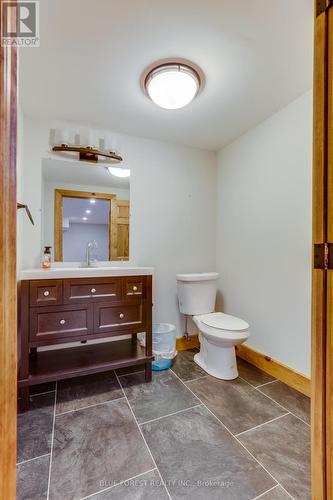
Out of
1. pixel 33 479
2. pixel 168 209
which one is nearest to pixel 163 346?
pixel 33 479

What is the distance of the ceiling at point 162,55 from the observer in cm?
116

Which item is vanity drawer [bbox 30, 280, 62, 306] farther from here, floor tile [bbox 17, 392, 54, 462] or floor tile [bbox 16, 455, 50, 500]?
floor tile [bbox 16, 455, 50, 500]

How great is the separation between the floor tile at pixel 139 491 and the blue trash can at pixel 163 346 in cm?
98

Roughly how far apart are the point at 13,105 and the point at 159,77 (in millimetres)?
1208

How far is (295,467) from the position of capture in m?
1.13

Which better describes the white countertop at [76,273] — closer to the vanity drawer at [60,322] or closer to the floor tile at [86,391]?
the vanity drawer at [60,322]

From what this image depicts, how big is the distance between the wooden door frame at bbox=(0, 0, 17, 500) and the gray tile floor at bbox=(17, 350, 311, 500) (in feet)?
2.21

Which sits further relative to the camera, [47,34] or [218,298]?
[218,298]

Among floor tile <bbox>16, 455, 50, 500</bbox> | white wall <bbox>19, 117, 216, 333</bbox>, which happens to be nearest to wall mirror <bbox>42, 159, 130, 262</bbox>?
white wall <bbox>19, 117, 216, 333</bbox>

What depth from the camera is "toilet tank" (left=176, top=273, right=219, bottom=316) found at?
2266mm

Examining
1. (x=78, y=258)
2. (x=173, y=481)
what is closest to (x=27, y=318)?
(x=78, y=258)

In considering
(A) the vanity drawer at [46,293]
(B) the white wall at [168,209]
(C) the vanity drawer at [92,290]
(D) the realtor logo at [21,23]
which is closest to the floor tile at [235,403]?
(B) the white wall at [168,209]

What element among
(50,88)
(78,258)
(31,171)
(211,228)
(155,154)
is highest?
(50,88)

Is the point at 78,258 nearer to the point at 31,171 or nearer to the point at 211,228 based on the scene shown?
the point at 31,171
